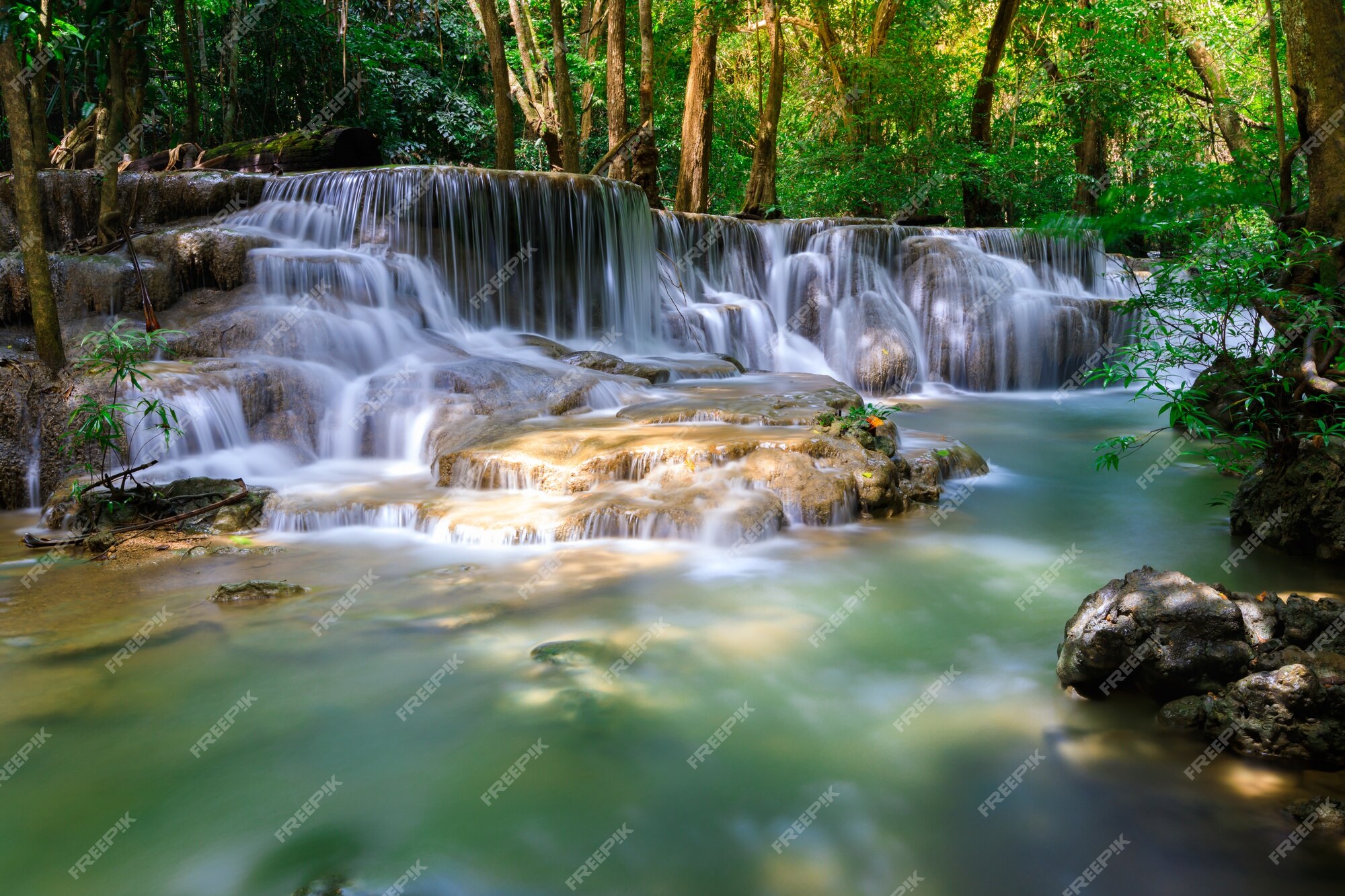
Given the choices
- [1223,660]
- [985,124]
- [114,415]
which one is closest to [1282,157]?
[1223,660]

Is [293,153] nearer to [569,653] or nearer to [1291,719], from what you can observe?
[569,653]

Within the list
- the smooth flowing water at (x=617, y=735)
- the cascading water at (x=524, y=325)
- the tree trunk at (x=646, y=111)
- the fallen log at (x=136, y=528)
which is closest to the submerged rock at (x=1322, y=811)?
the smooth flowing water at (x=617, y=735)

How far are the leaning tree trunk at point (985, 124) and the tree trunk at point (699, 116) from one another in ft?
17.5

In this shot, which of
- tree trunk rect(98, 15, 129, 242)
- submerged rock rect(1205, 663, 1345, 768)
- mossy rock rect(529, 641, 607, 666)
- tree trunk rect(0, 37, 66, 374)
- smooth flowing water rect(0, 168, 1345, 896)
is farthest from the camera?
tree trunk rect(98, 15, 129, 242)

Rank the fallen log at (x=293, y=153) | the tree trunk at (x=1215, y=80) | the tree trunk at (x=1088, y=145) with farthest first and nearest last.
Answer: the tree trunk at (x=1088, y=145) < the fallen log at (x=293, y=153) < the tree trunk at (x=1215, y=80)

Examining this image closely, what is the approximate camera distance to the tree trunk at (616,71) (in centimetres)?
1420

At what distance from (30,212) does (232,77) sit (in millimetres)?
11208

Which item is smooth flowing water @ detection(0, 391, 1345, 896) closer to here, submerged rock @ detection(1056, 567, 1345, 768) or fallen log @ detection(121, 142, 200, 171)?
submerged rock @ detection(1056, 567, 1345, 768)

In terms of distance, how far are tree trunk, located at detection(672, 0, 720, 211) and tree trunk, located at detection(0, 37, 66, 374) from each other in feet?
37.6

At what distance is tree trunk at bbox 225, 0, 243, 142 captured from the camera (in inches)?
631

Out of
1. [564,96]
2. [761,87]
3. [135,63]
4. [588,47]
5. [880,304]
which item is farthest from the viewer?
[588,47]

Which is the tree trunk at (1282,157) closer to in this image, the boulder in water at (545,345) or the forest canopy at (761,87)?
the boulder in water at (545,345)

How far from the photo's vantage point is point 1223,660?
3.26 metres

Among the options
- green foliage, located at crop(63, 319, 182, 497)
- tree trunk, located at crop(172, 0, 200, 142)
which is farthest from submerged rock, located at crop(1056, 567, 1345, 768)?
tree trunk, located at crop(172, 0, 200, 142)
